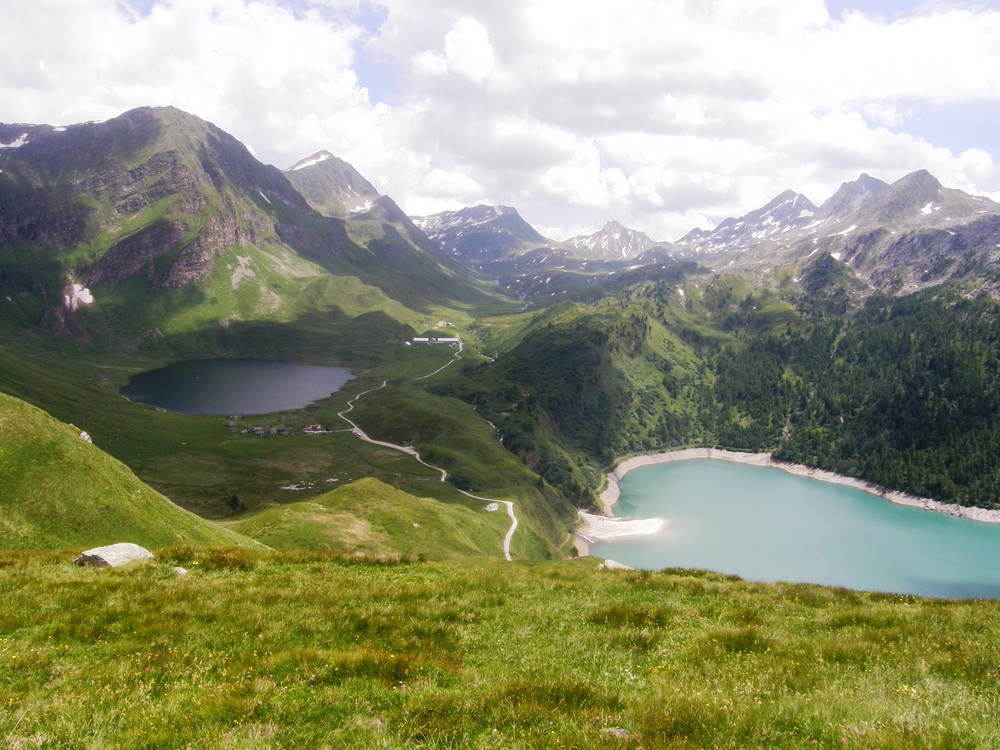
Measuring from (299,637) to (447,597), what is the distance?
19.3ft

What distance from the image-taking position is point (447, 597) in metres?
19.0

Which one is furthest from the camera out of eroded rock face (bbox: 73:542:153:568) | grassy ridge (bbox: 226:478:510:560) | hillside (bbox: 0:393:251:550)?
grassy ridge (bbox: 226:478:510:560)

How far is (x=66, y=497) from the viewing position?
44844 mm

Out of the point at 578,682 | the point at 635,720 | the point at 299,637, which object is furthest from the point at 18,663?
the point at 635,720

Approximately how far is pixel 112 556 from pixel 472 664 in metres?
18.2

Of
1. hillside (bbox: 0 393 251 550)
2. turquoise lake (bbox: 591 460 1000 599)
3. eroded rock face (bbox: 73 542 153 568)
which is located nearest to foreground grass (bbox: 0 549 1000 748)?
eroded rock face (bbox: 73 542 153 568)

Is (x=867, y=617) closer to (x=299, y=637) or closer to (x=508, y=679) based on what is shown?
(x=508, y=679)

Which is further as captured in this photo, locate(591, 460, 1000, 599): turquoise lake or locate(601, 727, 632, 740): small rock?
locate(591, 460, 1000, 599): turquoise lake

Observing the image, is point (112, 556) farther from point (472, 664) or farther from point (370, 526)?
point (370, 526)

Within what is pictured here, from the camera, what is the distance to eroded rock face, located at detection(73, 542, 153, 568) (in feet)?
73.9

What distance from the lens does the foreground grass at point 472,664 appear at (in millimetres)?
8914

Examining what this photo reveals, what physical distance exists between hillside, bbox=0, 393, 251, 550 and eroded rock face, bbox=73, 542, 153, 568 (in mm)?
22708

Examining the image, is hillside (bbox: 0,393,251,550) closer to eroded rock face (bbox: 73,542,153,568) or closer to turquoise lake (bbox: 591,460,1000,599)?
eroded rock face (bbox: 73,542,153,568)

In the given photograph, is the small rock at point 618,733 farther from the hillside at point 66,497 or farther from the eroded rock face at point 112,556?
the hillside at point 66,497
